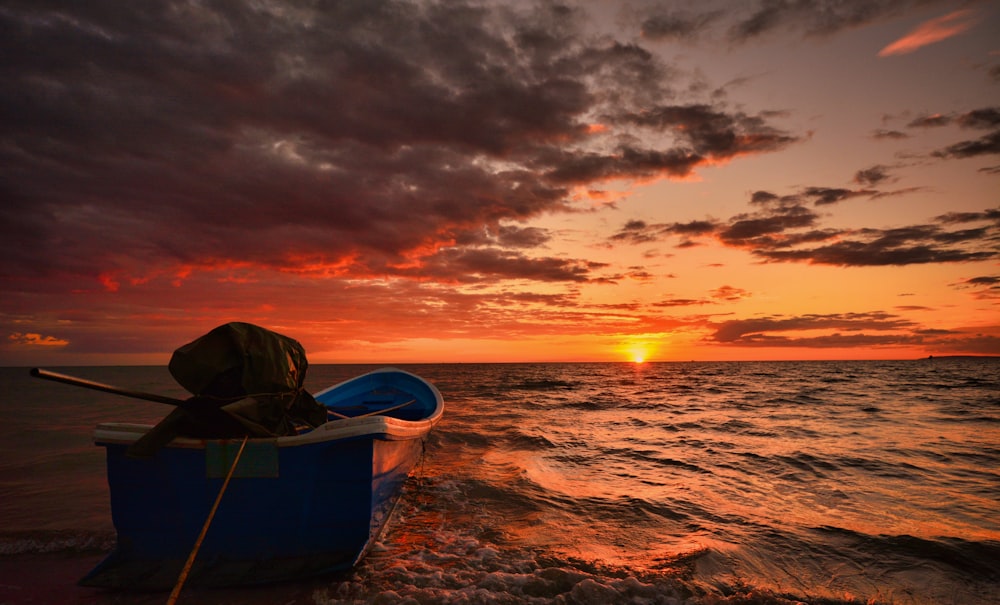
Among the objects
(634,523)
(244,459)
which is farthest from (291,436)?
(634,523)

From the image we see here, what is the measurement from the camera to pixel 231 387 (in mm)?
5059

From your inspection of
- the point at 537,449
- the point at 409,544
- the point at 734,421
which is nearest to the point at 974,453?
the point at 734,421

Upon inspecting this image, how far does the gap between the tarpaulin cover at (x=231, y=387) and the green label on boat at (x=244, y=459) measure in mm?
199

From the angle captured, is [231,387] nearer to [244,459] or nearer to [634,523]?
[244,459]

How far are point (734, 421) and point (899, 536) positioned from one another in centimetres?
1271

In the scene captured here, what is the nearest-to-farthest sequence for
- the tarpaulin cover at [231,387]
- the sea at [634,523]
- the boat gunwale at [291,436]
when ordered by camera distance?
the boat gunwale at [291,436]
the tarpaulin cover at [231,387]
the sea at [634,523]

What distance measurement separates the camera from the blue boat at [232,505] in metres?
4.64

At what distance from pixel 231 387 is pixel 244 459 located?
0.85 meters

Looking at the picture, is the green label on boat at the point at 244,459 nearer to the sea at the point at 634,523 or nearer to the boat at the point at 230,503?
the boat at the point at 230,503

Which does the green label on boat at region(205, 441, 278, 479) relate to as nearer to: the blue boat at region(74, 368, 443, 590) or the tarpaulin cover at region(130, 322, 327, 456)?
the blue boat at region(74, 368, 443, 590)

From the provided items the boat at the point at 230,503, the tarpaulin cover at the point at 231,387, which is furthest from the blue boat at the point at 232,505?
the tarpaulin cover at the point at 231,387

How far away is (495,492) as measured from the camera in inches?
343

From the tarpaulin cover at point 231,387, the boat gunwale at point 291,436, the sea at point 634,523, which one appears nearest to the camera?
the boat gunwale at point 291,436

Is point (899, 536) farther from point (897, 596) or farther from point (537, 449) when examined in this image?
point (537, 449)
